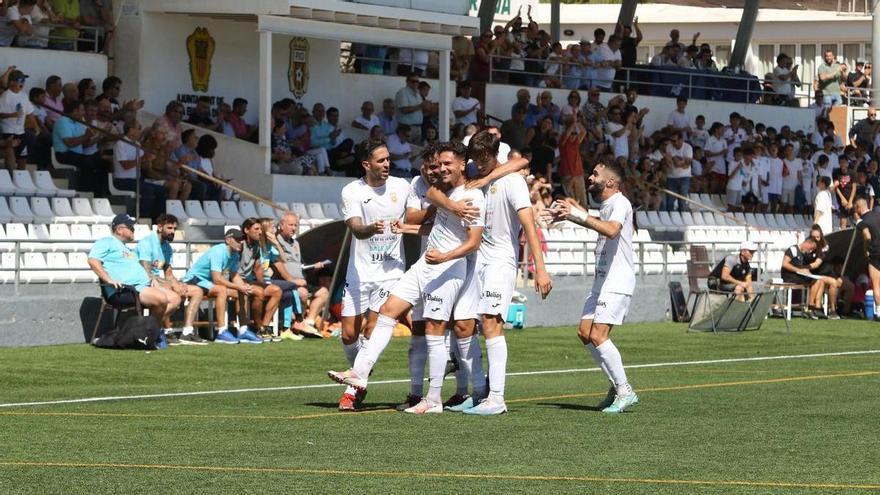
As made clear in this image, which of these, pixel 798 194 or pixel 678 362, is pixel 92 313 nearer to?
pixel 678 362

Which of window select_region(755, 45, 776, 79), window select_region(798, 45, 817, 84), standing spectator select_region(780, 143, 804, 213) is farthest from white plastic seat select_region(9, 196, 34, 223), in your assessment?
window select_region(755, 45, 776, 79)

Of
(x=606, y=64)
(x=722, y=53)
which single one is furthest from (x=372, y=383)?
(x=722, y=53)

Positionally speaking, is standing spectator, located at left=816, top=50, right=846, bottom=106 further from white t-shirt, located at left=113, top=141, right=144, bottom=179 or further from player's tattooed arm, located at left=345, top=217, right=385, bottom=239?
player's tattooed arm, located at left=345, top=217, right=385, bottom=239

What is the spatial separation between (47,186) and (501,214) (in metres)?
11.3

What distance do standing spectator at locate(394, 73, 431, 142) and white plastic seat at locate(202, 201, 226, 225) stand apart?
570 centimetres

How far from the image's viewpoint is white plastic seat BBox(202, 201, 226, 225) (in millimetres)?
22859

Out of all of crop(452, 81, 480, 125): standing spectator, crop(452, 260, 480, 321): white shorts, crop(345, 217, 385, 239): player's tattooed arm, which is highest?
crop(452, 81, 480, 125): standing spectator

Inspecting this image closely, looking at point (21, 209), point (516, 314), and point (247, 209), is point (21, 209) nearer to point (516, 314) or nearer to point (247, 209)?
point (247, 209)

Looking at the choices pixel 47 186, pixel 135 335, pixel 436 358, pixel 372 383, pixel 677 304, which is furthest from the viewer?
pixel 677 304

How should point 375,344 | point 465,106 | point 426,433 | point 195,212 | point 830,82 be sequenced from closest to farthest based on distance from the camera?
point 426,433, point 375,344, point 195,212, point 465,106, point 830,82

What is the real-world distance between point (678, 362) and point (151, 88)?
11.4m

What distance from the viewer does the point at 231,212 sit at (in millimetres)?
23250

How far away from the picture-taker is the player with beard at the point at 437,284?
11.4 metres

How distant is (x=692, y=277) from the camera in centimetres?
2500
